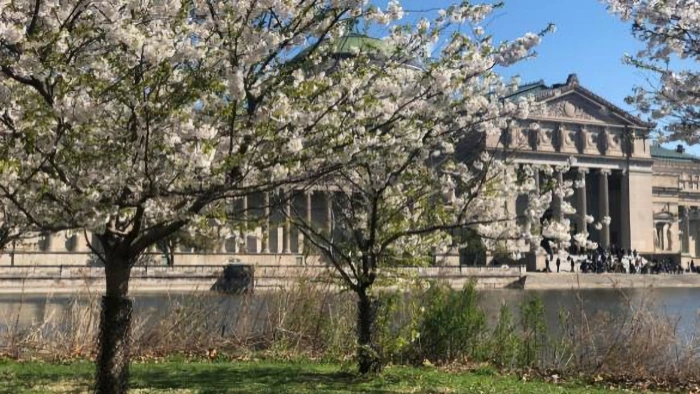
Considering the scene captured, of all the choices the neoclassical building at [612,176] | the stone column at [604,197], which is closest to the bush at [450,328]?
the neoclassical building at [612,176]

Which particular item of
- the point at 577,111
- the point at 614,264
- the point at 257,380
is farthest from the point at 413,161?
the point at 577,111

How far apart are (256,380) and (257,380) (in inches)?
0.6

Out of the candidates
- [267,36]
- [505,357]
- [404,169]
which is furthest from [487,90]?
[505,357]

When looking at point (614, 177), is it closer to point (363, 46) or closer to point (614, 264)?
point (614, 264)

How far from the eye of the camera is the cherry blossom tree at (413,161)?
9.62 m

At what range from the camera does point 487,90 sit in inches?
464

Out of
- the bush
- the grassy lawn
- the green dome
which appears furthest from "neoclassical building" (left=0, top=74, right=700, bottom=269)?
the green dome

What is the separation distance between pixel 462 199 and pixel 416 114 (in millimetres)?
2976

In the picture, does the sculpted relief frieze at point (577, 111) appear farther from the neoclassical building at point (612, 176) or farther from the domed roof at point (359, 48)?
the domed roof at point (359, 48)

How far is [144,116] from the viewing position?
8.09 metres

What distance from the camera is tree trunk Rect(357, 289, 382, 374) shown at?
1297cm

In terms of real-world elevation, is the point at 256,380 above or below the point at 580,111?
below

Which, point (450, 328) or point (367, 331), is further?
point (450, 328)

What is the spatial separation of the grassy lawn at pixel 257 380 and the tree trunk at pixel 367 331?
30 cm
